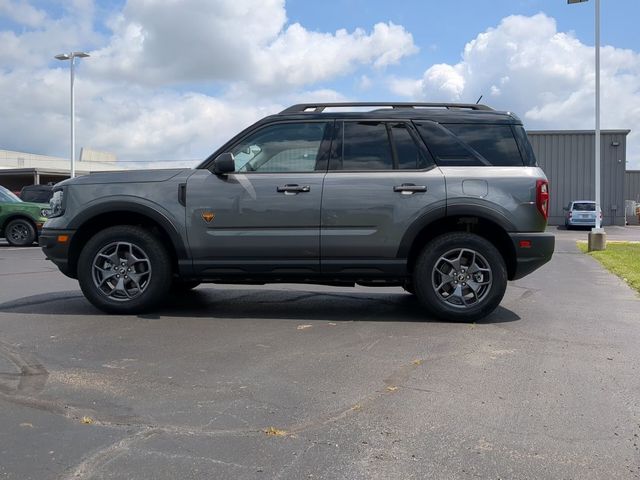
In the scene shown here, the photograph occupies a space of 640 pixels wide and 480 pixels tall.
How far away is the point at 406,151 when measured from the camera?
6406 millimetres

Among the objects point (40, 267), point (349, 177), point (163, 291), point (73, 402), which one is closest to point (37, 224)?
point (40, 267)

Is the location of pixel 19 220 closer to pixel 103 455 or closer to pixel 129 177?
pixel 129 177

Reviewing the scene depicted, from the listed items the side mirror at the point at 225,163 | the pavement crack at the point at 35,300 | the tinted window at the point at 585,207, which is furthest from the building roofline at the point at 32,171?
the side mirror at the point at 225,163

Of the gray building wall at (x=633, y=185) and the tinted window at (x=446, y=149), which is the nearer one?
the tinted window at (x=446, y=149)

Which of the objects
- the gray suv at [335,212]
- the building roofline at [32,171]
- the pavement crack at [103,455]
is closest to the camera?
the pavement crack at [103,455]

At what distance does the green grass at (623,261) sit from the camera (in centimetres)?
1019

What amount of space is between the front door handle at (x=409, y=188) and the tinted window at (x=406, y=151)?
9.1 inches

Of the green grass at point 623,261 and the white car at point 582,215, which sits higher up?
the white car at point 582,215

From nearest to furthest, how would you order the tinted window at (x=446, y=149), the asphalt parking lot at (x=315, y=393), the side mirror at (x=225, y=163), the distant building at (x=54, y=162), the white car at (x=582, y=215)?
the asphalt parking lot at (x=315, y=393) < the side mirror at (x=225, y=163) < the tinted window at (x=446, y=149) < the white car at (x=582, y=215) < the distant building at (x=54, y=162)

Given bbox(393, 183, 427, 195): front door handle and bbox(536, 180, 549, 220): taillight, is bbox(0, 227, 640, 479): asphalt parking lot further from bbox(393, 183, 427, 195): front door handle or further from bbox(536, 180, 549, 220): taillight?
bbox(393, 183, 427, 195): front door handle

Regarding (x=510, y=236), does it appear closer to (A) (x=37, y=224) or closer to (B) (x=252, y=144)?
(B) (x=252, y=144)

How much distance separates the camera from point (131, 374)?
4.58m

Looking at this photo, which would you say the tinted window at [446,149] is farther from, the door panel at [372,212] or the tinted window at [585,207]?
the tinted window at [585,207]

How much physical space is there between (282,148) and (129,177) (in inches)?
61.6
